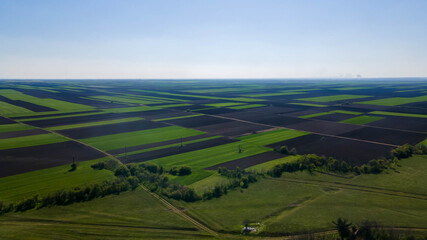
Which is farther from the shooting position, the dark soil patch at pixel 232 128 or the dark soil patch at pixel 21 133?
the dark soil patch at pixel 232 128

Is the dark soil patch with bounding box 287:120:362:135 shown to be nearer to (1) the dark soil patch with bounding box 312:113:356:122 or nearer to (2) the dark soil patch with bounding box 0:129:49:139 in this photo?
(1) the dark soil patch with bounding box 312:113:356:122

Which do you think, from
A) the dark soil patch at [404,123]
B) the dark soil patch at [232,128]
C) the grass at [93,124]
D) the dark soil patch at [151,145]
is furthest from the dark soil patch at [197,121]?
the dark soil patch at [404,123]

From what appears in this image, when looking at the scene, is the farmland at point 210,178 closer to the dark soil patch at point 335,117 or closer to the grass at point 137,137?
the grass at point 137,137

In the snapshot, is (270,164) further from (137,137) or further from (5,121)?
(5,121)

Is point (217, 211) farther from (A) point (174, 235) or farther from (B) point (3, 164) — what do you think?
(B) point (3, 164)

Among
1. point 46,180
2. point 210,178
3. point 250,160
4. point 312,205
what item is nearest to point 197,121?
point 250,160
